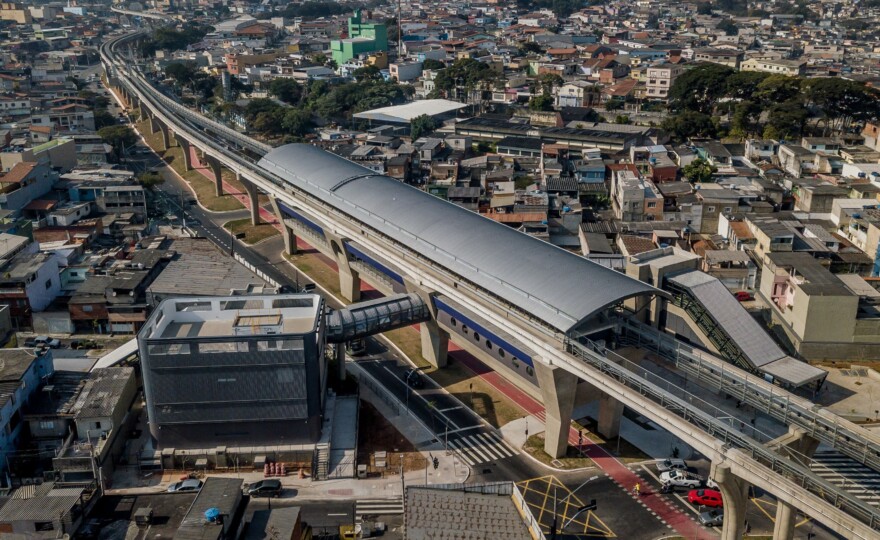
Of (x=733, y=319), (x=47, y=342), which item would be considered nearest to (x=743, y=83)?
(x=733, y=319)

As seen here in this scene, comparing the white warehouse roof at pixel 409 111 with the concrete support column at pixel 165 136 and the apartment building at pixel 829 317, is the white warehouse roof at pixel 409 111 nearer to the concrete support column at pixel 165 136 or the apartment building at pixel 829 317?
the concrete support column at pixel 165 136

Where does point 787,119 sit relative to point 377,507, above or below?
above

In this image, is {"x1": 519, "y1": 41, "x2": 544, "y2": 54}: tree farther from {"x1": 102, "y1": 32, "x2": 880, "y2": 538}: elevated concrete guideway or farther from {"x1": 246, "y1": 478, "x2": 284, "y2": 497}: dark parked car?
{"x1": 246, "y1": 478, "x2": 284, "y2": 497}: dark parked car

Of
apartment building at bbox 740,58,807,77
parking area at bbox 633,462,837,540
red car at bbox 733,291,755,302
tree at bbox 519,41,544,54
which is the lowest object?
parking area at bbox 633,462,837,540

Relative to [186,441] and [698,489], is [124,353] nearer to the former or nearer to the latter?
[186,441]

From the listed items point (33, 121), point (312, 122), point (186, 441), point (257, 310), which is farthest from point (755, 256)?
point (33, 121)

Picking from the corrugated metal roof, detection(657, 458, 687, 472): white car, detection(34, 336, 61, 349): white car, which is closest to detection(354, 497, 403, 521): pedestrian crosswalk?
detection(657, 458, 687, 472): white car

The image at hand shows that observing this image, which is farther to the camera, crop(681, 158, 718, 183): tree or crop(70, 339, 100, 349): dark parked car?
crop(681, 158, 718, 183): tree

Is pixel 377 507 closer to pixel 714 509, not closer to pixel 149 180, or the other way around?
pixel 714 509
